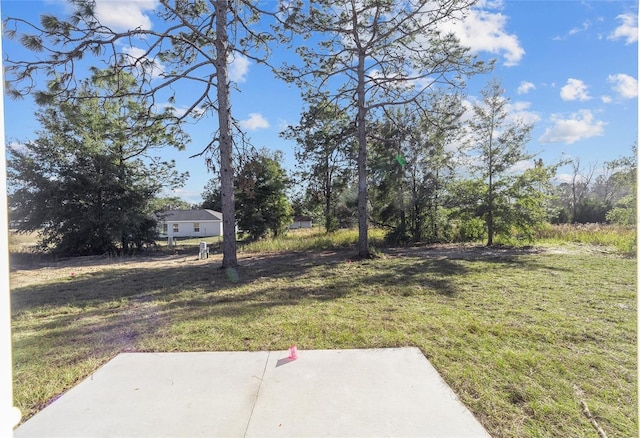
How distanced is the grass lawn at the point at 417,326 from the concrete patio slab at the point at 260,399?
0.65ft

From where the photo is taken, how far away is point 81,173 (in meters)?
12.5

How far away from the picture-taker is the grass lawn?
6.93 ft

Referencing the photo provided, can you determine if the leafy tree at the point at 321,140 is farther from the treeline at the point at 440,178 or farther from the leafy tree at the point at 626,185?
the leafy tree at the point at 626,185

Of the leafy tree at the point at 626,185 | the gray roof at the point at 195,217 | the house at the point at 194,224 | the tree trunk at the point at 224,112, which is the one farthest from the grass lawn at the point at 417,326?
the house at the point at 194,224

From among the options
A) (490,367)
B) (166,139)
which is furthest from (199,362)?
(166,139)

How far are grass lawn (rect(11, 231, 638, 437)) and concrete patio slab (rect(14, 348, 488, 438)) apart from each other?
20 cm

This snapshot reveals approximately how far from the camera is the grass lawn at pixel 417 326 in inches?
83.1

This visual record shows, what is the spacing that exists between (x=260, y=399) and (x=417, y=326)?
197 cm

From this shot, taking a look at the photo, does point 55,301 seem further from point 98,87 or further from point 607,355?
point 607,355

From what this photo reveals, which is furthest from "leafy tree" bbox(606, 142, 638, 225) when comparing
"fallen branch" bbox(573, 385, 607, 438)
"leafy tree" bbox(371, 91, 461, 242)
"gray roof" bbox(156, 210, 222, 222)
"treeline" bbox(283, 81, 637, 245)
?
"gray roof" bbox(156, 210, 222, 222)

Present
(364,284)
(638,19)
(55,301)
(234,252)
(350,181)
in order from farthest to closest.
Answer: (350,181)
(234,252)
(364,284)
(55,301)
(638,19)

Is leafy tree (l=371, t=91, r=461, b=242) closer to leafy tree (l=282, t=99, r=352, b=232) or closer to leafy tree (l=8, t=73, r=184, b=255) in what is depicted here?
leafy tree (l=282, t=99, r=352, b=232)

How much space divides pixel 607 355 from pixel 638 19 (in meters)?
2.56

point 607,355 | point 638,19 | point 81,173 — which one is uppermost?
point 81,173
